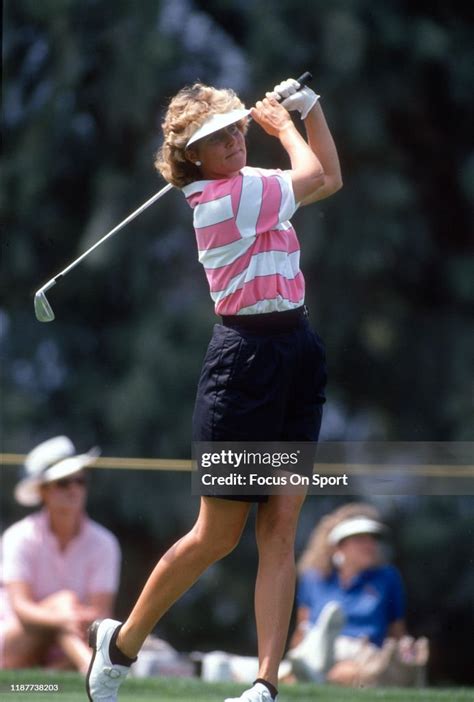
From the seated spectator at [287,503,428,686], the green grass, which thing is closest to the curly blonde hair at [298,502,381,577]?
the seated spectator at [287,503,428,686]

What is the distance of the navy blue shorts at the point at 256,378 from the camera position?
343 centimetres

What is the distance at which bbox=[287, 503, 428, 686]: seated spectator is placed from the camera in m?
5.46

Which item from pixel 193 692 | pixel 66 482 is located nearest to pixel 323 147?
pixel 193 692

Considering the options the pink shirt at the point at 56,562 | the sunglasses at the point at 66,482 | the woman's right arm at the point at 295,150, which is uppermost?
the woman's right arm at the point at 295,150

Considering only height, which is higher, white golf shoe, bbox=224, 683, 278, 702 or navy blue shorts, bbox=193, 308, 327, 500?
navy blue shorts, bbox=193, 308, 327, 500

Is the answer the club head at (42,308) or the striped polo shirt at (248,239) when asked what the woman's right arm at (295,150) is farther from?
the club head at (42,308)

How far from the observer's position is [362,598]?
5762 millimetres

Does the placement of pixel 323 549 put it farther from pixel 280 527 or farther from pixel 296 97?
pixel 296 97

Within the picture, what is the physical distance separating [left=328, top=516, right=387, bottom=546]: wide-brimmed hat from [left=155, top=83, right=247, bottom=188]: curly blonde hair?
2721 mm

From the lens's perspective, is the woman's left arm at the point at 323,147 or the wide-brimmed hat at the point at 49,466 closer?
the woman's left arm at the point at 323,147

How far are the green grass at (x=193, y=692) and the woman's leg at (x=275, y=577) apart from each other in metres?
0.88

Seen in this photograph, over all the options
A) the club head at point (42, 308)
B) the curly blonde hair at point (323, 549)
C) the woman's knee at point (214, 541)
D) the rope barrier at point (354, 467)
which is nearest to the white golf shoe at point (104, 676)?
the woman's knee at point (214, 541)

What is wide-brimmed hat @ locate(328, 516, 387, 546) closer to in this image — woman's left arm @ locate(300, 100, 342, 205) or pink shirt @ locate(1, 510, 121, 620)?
pink shirt @ locate(1, 510, 121, 620)

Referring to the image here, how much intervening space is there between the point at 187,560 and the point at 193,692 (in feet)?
4.33
